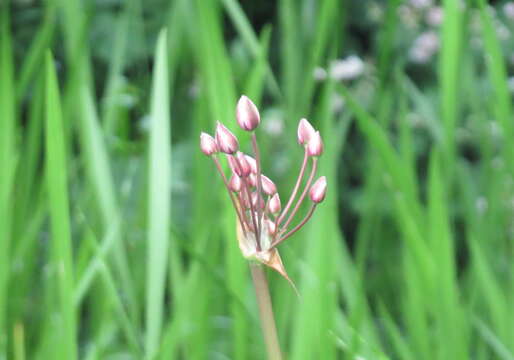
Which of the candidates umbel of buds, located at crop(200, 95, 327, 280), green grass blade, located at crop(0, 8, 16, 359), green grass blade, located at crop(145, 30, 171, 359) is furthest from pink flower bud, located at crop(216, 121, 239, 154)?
green grass blade, located at crop(0, 8, 16, 359)

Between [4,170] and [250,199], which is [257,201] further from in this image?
[4,170]

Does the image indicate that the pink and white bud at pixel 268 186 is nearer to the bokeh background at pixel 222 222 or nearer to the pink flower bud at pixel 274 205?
the pink flower bud at pixel 274 205

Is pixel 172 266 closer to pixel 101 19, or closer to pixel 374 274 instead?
pixel 374 274

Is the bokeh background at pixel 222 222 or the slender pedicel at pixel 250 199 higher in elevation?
the slender pedicel at pixel 250 199

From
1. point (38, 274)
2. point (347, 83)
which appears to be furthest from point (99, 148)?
point (347, 83)

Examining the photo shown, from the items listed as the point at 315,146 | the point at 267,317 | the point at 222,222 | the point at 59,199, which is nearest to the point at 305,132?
the point at 315,146

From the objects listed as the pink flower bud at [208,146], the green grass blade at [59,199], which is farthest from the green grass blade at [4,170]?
the pink flower bud at [208,146]

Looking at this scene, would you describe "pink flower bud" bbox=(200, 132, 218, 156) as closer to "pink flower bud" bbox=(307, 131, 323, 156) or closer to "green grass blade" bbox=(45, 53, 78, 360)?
"pink flower bud" bbox=(307, 131, 323, 156)

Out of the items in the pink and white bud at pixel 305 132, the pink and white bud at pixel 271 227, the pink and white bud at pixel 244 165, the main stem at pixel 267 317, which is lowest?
the main stem at pixel 267 317
